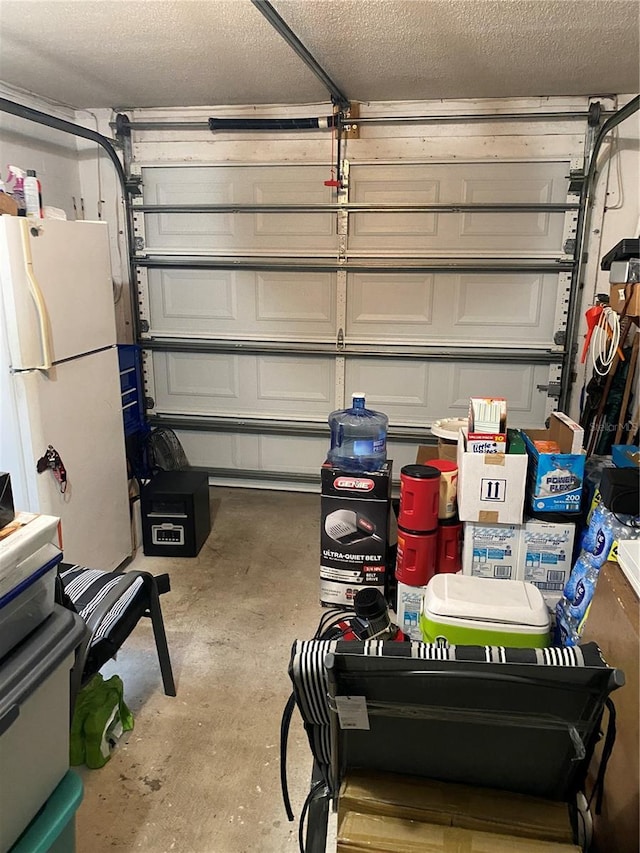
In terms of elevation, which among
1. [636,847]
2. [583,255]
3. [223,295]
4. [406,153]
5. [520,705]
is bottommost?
[636,847]

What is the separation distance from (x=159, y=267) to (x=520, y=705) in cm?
375

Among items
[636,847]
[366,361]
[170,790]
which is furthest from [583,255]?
[170,790]

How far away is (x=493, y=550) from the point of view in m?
2.37

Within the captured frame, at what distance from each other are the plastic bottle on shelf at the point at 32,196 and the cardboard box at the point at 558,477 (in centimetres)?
219

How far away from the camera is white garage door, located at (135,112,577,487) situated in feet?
12.0

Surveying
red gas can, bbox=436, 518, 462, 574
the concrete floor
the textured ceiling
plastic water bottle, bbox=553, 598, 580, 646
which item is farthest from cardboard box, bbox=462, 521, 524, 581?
the textured ceiling

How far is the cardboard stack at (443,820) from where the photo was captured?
1088mm

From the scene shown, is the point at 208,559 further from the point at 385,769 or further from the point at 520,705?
the point at 520,705

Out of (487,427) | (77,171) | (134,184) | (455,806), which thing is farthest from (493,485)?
(77,171)

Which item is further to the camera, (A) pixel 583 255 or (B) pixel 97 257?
(A) pixel 583 255

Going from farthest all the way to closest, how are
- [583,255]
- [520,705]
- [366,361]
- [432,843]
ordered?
1. [366,361]
2. [583,255]
3. [432,843]
4. [520,705]

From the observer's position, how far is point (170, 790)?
186 cm

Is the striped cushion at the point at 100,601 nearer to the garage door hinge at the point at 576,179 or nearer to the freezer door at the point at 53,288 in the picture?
the freezer door at the point at 53,288

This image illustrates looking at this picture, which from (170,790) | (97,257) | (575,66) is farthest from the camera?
(575,66)
